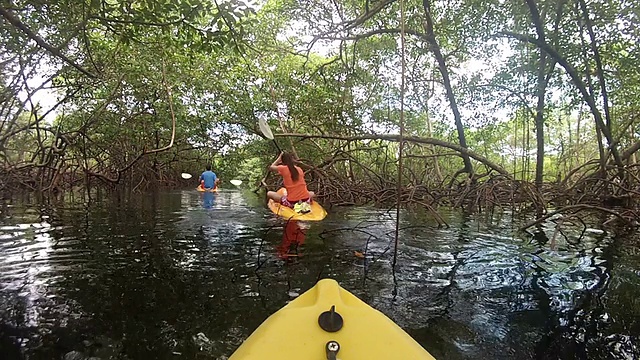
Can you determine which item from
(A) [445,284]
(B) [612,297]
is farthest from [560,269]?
(A) [445,284]

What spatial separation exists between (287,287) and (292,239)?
1.82 meters

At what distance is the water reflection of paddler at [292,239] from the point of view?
389 cm

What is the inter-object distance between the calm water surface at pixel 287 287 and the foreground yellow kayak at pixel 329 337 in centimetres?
6

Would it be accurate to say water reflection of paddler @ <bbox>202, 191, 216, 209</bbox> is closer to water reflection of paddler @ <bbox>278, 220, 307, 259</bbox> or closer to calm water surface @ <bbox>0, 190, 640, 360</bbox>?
water reflection of paddler @ <bbox>278, 220, 307, 259</bbox>

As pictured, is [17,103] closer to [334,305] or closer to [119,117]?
[119,117]

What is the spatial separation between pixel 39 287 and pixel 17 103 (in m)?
9.04

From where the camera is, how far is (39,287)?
8.83ft

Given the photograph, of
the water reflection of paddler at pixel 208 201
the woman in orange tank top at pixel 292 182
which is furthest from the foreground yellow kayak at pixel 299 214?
the water reflection of paddler at pixel 208 201

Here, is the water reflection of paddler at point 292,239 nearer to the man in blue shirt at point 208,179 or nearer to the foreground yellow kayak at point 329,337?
the foreground yellow kayak at point 329,337

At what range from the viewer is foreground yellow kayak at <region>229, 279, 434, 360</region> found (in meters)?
1.24

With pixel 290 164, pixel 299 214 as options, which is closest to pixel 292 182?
pixel 290 164

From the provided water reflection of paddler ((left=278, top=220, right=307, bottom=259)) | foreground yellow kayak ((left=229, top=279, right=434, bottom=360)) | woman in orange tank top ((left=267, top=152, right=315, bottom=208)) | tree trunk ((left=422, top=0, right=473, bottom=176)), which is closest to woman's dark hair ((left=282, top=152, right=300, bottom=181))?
woman in orange tank top ((left=267, top=152, right=315, bottom=208))

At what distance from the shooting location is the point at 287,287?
9.32 feet

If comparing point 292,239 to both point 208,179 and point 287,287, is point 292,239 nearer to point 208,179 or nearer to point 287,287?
point 287,287
